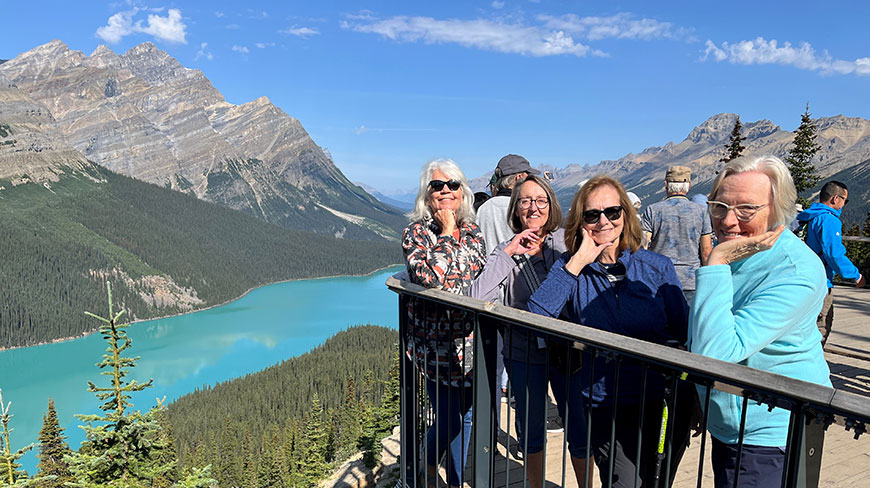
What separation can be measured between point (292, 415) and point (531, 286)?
219ft

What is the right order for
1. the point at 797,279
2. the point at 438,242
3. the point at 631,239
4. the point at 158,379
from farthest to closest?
1. the point at 158,379
2. the point at 438,242
3. the point at 631,239
4. the point at 797,279

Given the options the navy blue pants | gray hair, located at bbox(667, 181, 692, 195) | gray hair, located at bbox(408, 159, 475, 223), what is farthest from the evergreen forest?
the navy blue pants

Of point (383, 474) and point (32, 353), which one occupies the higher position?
point (383, 474)

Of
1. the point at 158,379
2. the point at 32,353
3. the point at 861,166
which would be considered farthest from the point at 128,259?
the point at 861,166

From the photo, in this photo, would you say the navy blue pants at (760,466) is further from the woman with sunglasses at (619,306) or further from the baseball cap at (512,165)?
the baseball cap at (512,165)

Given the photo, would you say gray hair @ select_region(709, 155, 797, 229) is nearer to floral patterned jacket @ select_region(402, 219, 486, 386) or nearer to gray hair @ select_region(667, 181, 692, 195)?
floral patterned jacket @ select_region(402, 219, 486, 386)

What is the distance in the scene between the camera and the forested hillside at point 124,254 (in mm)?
117750

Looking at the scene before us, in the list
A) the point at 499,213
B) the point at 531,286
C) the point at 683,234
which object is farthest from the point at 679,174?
the point at 531,286

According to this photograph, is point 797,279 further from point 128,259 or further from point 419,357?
point 128,259

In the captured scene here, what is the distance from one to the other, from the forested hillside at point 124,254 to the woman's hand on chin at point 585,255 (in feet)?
428

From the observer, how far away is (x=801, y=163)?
28.3 metres

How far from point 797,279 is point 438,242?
1.84 meters

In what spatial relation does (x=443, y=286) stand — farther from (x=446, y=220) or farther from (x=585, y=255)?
(x=585, y=255)

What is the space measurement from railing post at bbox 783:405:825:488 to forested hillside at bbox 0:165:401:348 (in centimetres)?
13146
